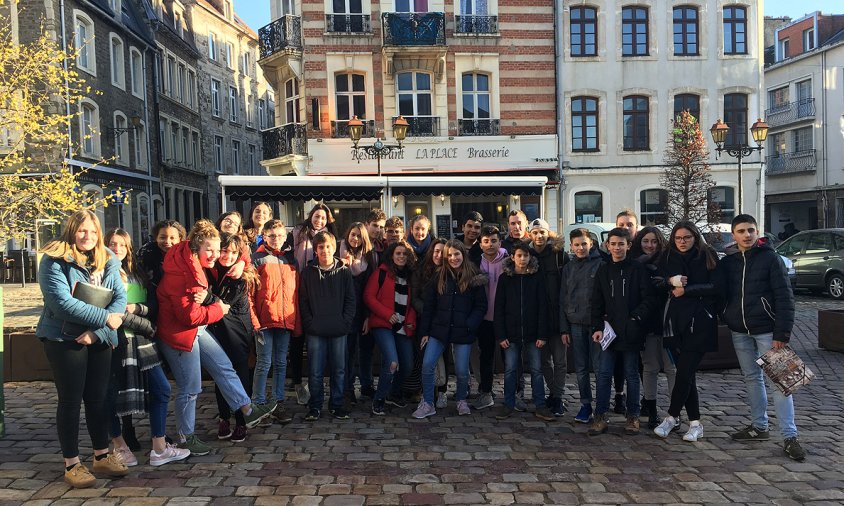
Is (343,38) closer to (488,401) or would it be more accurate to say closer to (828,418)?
(488,401)

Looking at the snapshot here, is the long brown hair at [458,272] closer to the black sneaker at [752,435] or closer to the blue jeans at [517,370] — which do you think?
the blue jeans at [517,370]

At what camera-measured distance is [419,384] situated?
654cm

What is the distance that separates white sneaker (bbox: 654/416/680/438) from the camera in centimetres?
529

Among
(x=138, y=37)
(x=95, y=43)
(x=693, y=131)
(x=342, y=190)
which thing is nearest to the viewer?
(x=342, y=190)

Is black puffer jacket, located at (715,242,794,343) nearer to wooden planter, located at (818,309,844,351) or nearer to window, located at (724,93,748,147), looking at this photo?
wooden planter, located at (818,309,844,351)

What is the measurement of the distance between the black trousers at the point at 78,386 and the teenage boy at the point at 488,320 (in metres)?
3.33

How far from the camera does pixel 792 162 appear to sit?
34.7 metres

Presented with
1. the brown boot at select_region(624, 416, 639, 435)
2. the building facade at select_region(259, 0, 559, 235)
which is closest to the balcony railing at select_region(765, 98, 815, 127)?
the building facade at select_region(259, 0, 559, 235)

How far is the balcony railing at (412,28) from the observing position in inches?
810

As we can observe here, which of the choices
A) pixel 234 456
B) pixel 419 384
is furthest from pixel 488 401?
pixel 234 456

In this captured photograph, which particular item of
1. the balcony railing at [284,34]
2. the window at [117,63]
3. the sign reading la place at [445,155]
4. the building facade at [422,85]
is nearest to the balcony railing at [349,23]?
the building facade at [422,85]

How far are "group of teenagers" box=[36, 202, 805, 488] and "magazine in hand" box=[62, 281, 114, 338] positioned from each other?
14mm

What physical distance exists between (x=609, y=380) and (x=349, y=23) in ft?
59.7

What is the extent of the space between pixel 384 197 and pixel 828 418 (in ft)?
35.1
